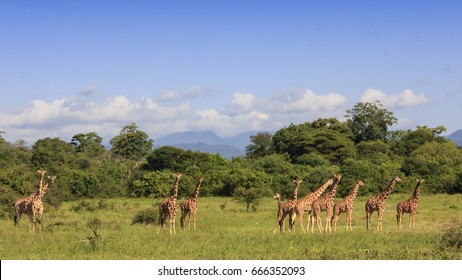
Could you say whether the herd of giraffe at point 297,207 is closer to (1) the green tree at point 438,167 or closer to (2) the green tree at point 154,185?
(1) the green tree at point 438,167

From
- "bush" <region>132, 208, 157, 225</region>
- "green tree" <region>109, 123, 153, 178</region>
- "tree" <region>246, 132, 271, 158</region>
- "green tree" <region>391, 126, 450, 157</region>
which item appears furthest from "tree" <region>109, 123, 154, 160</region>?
"bush" <region>132, 208, 157, 225</region>

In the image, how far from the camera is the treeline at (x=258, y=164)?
137 ft

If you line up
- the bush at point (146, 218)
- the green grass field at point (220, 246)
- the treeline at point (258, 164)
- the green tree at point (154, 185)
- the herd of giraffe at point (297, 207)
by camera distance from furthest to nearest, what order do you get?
the green tree at point (154, 185)
the treeline at point (258, 164)
the bush at point (146, 218)
the herd of giraffe at point (297, 207)
the green grass field at point (220, 246)

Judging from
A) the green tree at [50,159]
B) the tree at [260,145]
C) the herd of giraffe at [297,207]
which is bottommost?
the herd of giraffe at [297,207]

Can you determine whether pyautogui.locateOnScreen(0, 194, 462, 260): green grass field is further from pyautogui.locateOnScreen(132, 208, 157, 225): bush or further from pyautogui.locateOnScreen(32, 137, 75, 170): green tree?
pyautogui.locateOnScreen(32, 137, 75, 170): green tree

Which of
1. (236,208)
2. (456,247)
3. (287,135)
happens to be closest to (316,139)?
(287,135)

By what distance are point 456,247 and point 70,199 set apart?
31570mm

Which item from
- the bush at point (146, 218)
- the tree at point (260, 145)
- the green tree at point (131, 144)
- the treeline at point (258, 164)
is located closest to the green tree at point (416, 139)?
the treeline at point (258, 164)

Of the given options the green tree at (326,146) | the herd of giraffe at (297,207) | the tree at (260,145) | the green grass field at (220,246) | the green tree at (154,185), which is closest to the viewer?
the green grass field at (220,246)

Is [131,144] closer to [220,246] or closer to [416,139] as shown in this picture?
[416,139]

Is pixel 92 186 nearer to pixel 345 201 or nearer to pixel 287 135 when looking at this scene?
pixel 345 201

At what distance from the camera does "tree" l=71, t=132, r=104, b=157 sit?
78.1m

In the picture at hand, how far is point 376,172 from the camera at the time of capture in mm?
45031

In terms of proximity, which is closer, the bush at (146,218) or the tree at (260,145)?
the bush at (146,218)
